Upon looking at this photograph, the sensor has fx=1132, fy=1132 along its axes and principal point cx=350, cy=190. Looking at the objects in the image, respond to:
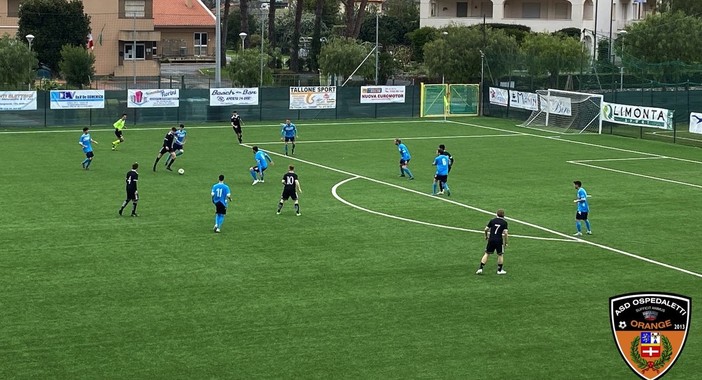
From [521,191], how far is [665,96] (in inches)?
1226

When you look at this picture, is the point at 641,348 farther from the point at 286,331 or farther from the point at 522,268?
the point at 522,268

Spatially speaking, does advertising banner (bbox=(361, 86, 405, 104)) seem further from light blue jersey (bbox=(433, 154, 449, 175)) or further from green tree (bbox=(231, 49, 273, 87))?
light blue jersey (bbox=(433, 154, 449, 175))

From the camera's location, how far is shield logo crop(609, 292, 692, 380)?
11.9 metres

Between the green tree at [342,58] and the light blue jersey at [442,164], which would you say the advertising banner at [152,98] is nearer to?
the green tree at [342,58]

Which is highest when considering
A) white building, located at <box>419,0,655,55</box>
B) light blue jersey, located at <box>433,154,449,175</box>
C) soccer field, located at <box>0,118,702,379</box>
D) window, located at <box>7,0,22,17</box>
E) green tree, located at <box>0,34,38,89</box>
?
white building, located at <box>419,0,655,55</box>

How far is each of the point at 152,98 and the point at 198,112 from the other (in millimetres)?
2719

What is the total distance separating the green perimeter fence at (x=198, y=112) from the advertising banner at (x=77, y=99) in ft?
0.85

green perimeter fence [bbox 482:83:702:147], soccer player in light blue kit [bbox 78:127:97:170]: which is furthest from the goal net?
soccer player in light blue kit [bbox 78:127:97:170]

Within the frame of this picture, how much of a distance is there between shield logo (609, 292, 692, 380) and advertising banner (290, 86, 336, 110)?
53125 mm

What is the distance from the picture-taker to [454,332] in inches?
836

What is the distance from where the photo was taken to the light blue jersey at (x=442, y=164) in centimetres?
3725

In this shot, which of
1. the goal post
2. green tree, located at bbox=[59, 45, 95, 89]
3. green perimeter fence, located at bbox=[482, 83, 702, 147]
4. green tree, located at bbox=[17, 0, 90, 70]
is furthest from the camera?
green tree, located at bbox=[17, 0, 90, 70]

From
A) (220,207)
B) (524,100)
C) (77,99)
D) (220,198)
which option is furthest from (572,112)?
Answer: (220,198)

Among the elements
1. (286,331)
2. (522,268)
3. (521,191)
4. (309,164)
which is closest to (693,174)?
(521,191)
